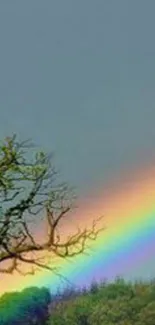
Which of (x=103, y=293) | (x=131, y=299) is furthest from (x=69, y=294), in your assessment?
(x=131, y=299)

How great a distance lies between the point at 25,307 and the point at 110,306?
1149cm

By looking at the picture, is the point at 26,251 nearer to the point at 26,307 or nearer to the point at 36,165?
the point at 36,165

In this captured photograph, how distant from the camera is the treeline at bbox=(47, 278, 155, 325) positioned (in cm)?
9261

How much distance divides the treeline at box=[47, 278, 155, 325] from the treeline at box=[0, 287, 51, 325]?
233 centimetres

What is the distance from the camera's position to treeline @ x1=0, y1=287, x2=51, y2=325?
93562mm

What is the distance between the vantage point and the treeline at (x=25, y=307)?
93.6 metres

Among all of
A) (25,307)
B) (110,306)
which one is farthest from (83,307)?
(25,307)

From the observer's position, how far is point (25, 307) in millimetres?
93812

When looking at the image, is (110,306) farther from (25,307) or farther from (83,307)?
(25,307)

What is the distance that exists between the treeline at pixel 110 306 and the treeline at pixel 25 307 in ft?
7.63

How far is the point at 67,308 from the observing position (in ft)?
343

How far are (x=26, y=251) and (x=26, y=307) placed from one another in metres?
69.9

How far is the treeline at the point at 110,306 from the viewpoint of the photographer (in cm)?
9261

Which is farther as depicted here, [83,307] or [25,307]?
[83,307]
